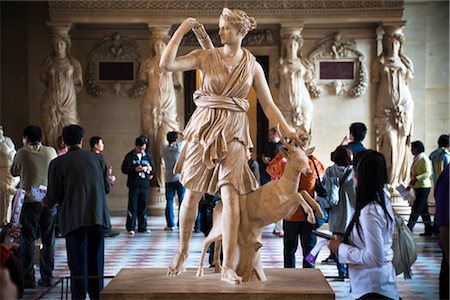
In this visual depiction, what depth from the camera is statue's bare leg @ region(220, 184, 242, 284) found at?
675cm

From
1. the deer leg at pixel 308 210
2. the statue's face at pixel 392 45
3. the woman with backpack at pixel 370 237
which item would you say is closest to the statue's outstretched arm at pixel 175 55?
the deer leg at pixel 308 210

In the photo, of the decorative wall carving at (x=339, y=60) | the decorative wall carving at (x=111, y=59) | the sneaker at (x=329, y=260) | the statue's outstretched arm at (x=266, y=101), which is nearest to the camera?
the statue's outstretched arm at (x=266, y=101)

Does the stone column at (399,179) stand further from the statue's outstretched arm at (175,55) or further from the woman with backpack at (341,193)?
the statue's outstretched arm at (175,55)

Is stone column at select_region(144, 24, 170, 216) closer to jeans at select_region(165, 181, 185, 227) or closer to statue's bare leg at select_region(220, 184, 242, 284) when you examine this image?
jeans at select_region(165, 181, 185, 227)

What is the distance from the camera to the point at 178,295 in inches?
251

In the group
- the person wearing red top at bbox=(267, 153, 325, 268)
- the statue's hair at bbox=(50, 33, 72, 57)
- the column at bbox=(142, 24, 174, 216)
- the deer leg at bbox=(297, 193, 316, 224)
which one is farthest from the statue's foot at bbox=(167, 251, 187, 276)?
the statue's hair at bbox=(50, 33, 72, 57)

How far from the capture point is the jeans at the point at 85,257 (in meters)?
7.31

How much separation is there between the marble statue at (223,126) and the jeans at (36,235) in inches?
116

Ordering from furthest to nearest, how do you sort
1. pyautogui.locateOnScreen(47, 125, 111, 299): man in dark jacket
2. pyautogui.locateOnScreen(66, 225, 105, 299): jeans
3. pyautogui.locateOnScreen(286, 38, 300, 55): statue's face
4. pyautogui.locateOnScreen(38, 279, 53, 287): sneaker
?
pyautogui.locateOnScreen(286, 38, 300, 55): statue's face, pyautogui.locateOnScreen(38, 279, 53, 287): sneaker, pyautogui.locateOnScreen(47, 125, 111, 299): man in dark jacket, pyautogui.locateOnScreen(66, 225, 105, 299): jeans

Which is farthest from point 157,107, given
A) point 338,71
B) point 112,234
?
point 338,71

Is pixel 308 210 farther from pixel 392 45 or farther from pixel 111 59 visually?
pixel 111 59

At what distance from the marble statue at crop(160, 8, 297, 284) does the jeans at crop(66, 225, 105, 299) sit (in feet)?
3.56

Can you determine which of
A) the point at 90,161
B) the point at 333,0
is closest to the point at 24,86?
the point at 333,0

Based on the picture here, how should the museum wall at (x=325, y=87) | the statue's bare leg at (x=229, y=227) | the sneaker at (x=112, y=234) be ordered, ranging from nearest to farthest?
the statue's bare leg at (x=229, y=227) → the sneaker at (x=112, y=234) → the museum wall at (x=325, y=87)
